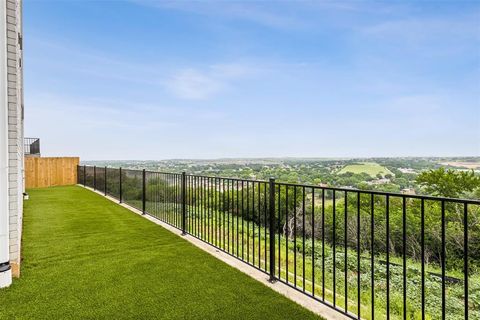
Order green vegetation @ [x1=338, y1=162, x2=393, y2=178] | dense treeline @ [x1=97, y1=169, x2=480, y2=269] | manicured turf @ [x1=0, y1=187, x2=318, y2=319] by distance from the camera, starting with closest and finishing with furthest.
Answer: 1. dense treeline @ [x1=97, y1=169, x2=480, y2=269]
2. manicured turf @ [x1=0, y1=187, x2=318, y2=319]
3. green vegetation @ [x1=338, y1=162, x2=393, y2=178]

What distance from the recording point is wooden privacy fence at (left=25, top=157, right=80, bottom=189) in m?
15.1

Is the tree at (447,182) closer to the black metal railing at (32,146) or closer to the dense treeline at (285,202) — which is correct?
the dense treeline at (285,202)

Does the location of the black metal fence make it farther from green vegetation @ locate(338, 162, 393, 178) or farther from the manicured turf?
green vegetation @ locate(338, 162, 393, 178)

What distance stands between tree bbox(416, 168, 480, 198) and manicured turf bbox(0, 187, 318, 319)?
3026cm

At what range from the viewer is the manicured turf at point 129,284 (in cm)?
243

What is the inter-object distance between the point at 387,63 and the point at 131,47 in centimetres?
2677

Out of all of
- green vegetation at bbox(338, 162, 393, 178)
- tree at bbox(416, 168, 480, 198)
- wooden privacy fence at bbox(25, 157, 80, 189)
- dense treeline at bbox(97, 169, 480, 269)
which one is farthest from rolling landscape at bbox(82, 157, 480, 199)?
tree at bbox(416, 168, 480, 198)

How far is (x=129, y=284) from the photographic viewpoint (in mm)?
2977

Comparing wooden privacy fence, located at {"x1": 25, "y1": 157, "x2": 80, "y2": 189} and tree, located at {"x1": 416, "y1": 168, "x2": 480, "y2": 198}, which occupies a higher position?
wooden privacy fence, located at {"x1": 25, "y1": 157, "x2": 80, "y2": 189}

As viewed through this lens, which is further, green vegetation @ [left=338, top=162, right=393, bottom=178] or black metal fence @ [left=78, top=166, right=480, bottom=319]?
green vegetation @ [left=338, top=162, right=393, bottom=178]

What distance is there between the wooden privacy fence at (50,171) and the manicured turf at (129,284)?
489 inches

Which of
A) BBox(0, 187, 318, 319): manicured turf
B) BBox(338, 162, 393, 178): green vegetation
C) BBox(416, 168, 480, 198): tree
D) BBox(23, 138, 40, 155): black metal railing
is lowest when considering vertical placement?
BBox(416, 168, 480, 198): tree

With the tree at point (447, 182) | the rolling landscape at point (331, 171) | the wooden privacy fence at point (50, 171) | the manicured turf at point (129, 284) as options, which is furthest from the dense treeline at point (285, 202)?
the tree at point (447, 182)

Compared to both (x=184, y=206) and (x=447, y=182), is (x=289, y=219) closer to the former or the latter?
(x=184, y=206)
